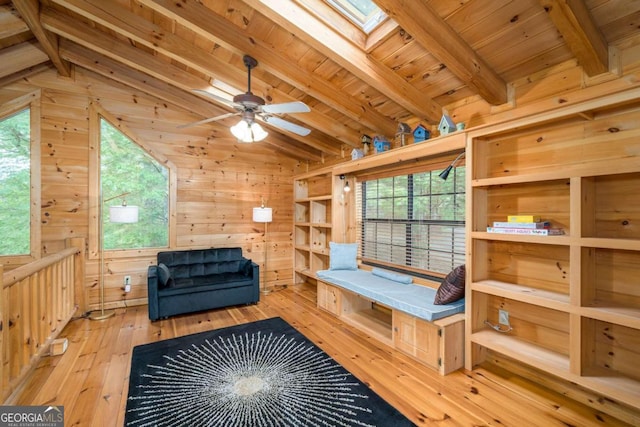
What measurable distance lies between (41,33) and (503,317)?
5.23 metres

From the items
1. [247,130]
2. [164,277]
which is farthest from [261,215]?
[247,130]

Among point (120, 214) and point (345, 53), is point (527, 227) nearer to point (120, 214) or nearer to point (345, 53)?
point (345, 53)

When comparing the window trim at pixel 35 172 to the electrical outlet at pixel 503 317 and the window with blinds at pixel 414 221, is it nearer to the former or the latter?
the window with blinds at pixel 414 221

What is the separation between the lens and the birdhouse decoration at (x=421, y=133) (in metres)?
3.06

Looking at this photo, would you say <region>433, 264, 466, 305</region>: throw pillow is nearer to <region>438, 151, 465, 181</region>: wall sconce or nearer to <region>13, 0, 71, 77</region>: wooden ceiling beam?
<region>438, 151, 465, 181</region>: wall sconce

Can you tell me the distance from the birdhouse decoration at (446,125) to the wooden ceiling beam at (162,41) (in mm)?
1767

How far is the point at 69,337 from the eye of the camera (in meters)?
3.18

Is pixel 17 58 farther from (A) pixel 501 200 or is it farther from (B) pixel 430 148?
(A) pixel 501 200

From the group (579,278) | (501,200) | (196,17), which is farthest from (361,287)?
(196,17)

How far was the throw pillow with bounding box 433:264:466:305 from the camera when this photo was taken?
8.29 ft

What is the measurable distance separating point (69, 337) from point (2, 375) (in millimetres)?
1587

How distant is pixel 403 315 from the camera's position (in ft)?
9.05

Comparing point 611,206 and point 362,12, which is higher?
point 362,12

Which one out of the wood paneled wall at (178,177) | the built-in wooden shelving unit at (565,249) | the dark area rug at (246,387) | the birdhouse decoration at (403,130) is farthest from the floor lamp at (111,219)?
the built-in wooden shelving unit at (565,249)
